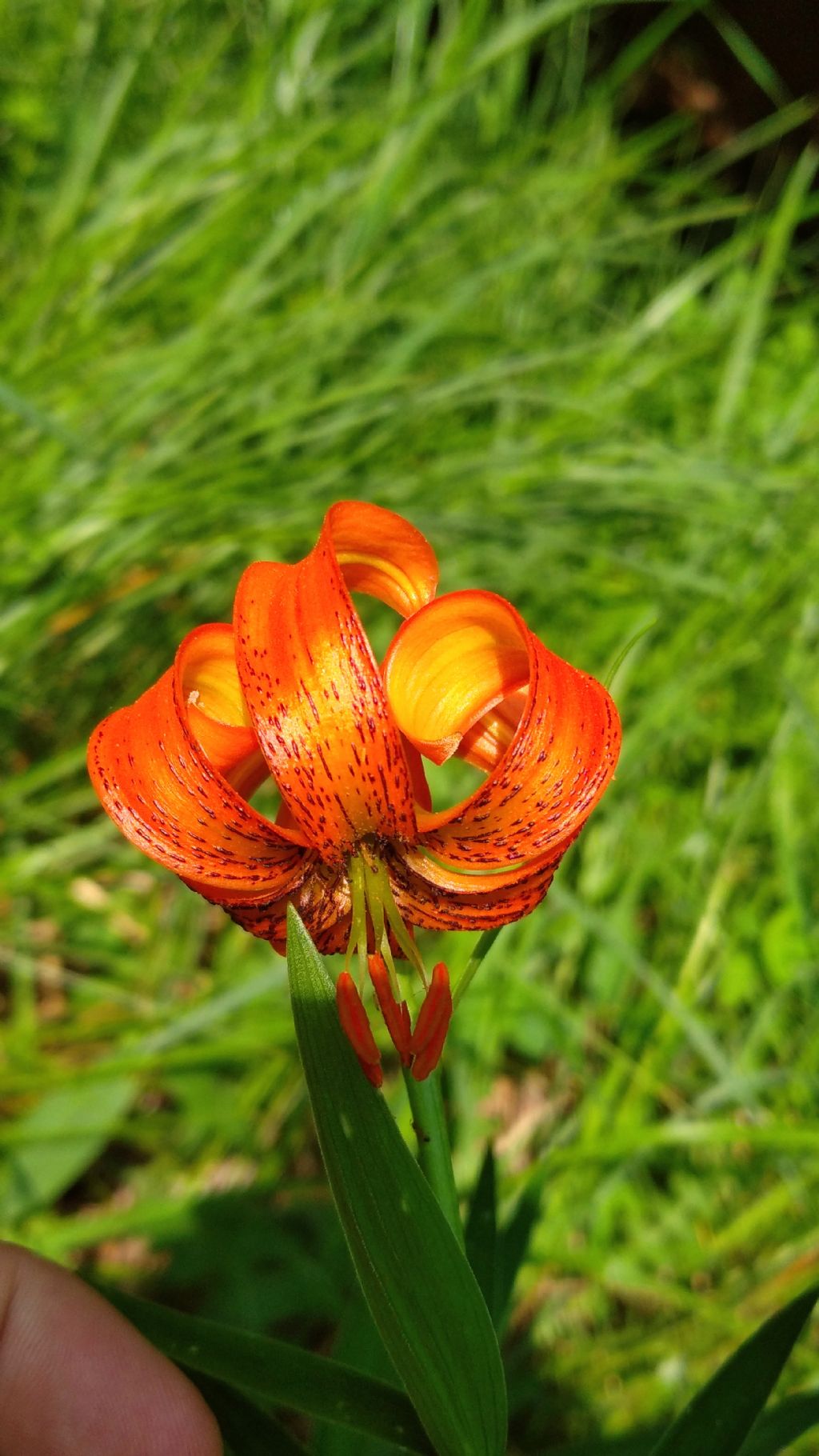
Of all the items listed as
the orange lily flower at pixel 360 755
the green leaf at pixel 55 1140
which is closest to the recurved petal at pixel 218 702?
the orange lily flower at pixel 360 755

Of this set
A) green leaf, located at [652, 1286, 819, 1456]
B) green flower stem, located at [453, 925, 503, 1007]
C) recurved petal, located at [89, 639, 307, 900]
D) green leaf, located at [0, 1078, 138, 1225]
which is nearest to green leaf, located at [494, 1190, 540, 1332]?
green leaf, located at [652, 1286, 819, 1456]

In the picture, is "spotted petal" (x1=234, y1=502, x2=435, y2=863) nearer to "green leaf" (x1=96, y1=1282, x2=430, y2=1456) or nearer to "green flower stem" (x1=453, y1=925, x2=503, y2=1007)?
"green flower stem" (x1=453, y1=925, x2=503, y2=1007)

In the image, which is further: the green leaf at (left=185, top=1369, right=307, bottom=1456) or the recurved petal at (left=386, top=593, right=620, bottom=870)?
the green leaf at (left=185, top=1369, right=307, bottom=1456)

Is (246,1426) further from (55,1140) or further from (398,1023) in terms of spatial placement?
(55,1140)

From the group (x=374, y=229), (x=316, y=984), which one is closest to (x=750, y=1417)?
(x=316, y=984)

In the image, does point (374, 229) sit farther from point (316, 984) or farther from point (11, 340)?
point (316, 984)

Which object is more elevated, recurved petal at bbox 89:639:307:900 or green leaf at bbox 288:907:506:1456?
recurved petal at bbox 89:639:307:900
